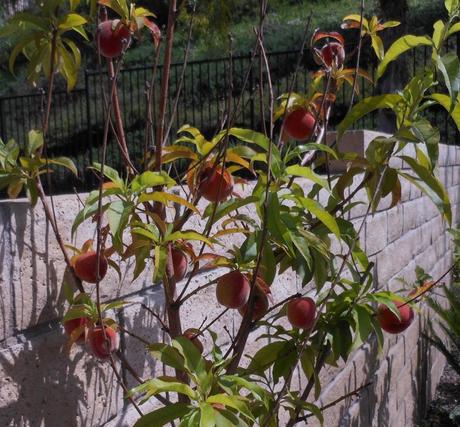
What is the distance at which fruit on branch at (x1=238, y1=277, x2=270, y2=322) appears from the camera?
5.12ft

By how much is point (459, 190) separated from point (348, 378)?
4.35m

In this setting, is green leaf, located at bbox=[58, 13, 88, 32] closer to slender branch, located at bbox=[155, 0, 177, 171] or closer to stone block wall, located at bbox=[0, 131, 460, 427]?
slender branch, located at bbox=[155, 0, 177, 171]

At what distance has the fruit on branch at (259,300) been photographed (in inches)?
61.4

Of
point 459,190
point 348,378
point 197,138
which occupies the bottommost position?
point 197,138

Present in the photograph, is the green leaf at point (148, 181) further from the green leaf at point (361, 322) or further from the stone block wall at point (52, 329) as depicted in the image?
the green leaf at point (361, 322)

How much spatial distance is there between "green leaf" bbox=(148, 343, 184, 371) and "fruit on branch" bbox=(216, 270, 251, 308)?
0.48 feet

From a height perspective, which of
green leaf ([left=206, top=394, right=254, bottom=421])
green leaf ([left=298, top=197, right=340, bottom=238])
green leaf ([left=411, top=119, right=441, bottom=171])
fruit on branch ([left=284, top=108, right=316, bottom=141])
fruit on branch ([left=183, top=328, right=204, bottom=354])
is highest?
fruit on branch ([left=284, top=108, right=316, bottom=141])

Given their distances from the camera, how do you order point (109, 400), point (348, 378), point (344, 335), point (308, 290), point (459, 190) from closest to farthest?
point (109, 400) < point (344, 335) < point (308, 290) < point (348, 378) < point (459, 190)

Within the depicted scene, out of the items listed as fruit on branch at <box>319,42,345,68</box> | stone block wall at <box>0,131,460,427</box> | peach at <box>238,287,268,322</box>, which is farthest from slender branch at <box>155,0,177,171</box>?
fruit on branch at <box>319,42,345,68</box>

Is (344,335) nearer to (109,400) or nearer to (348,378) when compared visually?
(109,400)

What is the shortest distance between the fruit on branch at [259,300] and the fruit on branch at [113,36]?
53 centimetres

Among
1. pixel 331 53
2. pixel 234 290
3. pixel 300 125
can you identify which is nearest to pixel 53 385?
pixel 234 290

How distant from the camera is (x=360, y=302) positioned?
1.83 metres

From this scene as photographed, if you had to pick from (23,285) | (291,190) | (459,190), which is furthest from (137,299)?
(459,190)
